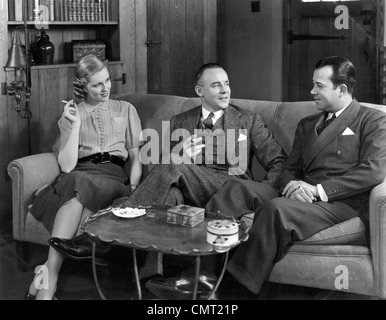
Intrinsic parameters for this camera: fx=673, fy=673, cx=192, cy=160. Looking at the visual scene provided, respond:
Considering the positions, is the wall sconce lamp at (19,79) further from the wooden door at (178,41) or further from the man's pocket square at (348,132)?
the man's pocket square at (348,132)

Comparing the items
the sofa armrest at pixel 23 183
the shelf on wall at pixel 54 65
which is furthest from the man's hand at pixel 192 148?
the shelf on wall at pixel 54 65

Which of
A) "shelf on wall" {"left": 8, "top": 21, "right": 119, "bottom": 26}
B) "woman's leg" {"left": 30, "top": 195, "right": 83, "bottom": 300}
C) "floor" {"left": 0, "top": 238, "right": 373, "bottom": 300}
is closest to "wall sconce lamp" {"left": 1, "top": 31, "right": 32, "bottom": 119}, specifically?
"shelf on wall" {"left": 8, "top": 21, "right": 119, "bottom": 26}

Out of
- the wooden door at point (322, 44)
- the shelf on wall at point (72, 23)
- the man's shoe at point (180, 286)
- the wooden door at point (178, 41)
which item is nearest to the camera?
the man's shoe at point (180, 286)

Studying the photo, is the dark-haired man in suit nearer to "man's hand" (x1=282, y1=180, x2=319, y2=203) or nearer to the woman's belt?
"man's hand" (x1=282, y1=180, x2=319, y2=203)

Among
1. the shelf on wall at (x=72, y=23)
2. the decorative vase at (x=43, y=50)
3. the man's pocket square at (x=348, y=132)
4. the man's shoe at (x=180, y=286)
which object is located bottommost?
the man's shoe at (x=180, y=286)

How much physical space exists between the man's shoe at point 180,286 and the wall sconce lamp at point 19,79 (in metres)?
1.62

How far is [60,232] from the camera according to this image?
2.94 metres

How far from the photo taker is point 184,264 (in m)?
3.29

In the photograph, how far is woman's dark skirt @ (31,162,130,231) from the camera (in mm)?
3090

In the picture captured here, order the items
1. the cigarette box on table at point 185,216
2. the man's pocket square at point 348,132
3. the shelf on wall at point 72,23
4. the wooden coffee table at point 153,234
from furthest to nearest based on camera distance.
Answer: the shelf on wall at point 72,23 < the man's pocket square at point 348,132 < the cigarette box on table at point 185,216 < the wooden coffee table at point 153,234

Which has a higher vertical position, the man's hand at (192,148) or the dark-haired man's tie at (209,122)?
the dark-haired man's tie at (209,122)

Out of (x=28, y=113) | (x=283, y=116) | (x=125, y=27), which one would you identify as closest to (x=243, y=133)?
(x=283, y=116)

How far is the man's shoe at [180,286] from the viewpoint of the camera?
8.82ft
